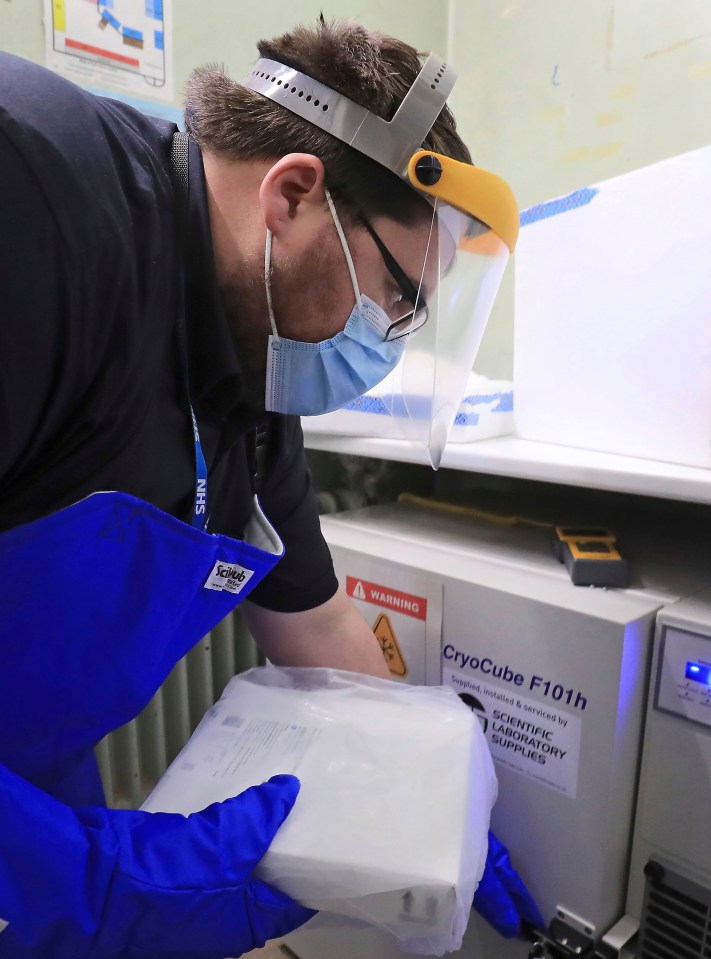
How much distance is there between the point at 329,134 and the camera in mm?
572

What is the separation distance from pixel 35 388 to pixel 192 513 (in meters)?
0.22

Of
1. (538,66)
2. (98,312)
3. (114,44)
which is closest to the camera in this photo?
(98,312)

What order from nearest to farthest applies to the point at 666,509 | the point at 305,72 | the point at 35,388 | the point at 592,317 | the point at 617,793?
the point at 35,388 < the point at 305,72 < the point at 617,793 < the point at 592,317 < the point at 666,509

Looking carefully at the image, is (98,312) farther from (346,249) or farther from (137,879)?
(137,879)

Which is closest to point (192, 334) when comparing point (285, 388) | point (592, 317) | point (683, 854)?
point (285, 388)

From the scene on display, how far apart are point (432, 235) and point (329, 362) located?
0.16m

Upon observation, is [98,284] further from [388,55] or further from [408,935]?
[408,935]

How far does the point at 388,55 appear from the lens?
59cm

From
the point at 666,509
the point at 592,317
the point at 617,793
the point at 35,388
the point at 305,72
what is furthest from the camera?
the point at 666,509

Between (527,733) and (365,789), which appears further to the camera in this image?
(527,733)

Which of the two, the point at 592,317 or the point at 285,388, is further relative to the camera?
the point at 592,317

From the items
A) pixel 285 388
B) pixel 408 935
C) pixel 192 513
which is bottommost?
pixel 408 935

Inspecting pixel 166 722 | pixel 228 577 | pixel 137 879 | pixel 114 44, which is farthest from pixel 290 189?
pixel 166 722

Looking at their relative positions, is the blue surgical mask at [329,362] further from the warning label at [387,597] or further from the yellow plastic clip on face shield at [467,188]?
the warning label at [387,597]
